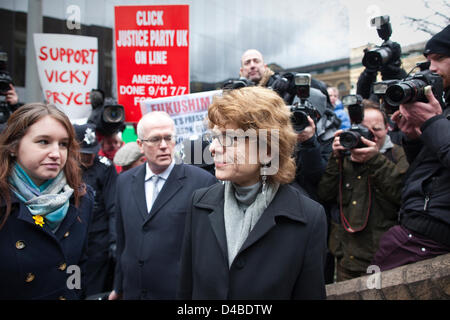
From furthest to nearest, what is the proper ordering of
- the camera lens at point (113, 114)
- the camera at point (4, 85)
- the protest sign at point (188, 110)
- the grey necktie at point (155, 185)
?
1. the camera lens at point (113, 114)
2. the protest sign at point (188, 110)
3. the camera at point (4, 85)
4. the grey necktie at point (155, 185)

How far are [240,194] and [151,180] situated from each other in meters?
1.24

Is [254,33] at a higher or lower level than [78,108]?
higher

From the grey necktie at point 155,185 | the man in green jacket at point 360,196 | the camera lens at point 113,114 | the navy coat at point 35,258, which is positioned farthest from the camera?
the camera lens at point 113,114

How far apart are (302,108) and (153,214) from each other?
128cm

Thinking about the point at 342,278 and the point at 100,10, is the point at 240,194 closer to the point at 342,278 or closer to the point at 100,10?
the point at 342,278

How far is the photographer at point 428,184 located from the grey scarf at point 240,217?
0.95 m

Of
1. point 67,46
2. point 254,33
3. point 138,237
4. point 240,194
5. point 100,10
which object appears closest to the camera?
point 240,194

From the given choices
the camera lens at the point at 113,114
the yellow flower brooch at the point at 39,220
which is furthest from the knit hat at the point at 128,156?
the yellow flower brooch at the point at 39,220

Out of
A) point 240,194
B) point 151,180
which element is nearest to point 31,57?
point 151,180

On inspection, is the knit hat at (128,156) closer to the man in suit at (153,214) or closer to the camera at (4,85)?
the man in suit at (153,214)

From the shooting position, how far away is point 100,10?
10.9 metres

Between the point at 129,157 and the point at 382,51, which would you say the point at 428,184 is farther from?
the point at 129,157

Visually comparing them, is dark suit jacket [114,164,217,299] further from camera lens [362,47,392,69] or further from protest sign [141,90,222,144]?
camera lens [362,47,392,69]

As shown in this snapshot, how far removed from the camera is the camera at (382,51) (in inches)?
111
